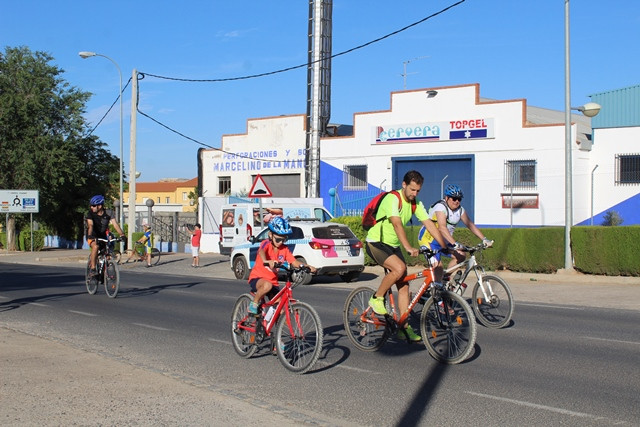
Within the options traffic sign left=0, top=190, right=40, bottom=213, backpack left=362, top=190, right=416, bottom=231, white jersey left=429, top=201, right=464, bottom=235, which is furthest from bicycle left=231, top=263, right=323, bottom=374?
traffic sign left=0, top=190, right=40, bottom=213

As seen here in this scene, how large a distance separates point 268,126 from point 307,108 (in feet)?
15.3

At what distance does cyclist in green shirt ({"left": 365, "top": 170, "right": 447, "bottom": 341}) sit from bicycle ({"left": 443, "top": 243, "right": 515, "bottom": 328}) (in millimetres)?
1598

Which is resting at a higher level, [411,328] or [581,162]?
[581,162]

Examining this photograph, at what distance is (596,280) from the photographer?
19547 millimetres

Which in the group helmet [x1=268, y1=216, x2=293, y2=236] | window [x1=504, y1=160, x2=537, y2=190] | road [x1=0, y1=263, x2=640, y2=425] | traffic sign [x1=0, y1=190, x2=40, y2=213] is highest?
window [x1=504, y1=160, x2=537, y2=190]

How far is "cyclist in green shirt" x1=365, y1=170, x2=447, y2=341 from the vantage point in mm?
8633

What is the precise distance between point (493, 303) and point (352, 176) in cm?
2900

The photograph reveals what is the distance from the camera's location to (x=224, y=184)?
152ft

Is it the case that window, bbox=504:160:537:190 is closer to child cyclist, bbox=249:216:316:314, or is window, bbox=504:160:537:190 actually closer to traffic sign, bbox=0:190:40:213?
traffic sign, bbox=0:190:40:213

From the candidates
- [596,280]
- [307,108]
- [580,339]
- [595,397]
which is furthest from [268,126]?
[595,397]

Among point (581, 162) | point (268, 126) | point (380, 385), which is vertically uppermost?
point (268, 126)

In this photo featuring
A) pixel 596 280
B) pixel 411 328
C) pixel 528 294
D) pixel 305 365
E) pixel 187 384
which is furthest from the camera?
pixel 596 280

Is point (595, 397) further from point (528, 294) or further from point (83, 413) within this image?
point (528, 294)

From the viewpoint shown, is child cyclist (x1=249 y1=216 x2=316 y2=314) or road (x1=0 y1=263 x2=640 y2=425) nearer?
road (x1=0 y1=263 x2=640 y2=425)
